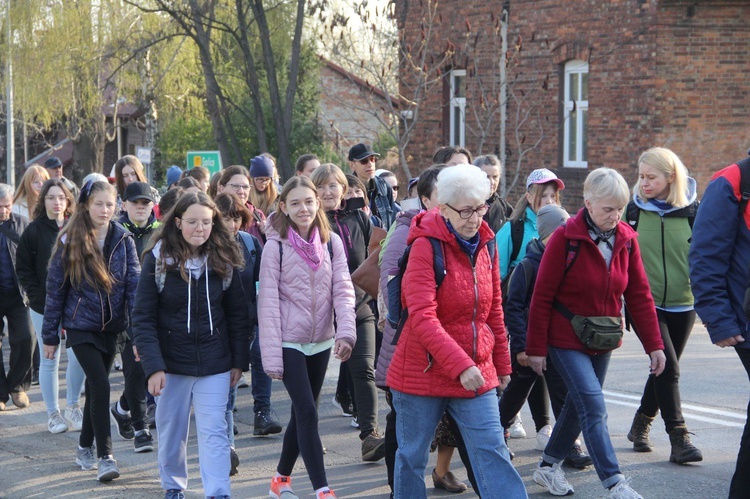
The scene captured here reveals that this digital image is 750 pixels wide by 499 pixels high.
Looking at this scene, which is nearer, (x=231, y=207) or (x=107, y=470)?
(x=107, y=470)

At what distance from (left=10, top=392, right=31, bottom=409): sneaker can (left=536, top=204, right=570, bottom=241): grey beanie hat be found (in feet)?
16.8

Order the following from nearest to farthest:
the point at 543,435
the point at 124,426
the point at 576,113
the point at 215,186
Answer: the point at 543,435 < the point at 124,426 < the point at 215,186 < the point at 576,113

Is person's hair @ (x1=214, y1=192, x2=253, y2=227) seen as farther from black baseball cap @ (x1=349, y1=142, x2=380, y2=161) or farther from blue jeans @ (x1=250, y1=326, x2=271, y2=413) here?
black baseball cap @ (x1=349, y1=142, x2=380, y2=161)

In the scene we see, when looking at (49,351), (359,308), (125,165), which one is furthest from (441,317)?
(125,165)

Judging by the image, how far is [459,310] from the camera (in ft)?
15.8

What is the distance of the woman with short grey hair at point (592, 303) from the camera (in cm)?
563

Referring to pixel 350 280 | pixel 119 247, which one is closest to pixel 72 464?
pixel 119 247

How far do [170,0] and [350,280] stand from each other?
49.6 feet

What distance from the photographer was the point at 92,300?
686 cm

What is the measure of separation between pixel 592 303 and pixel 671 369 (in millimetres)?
1390

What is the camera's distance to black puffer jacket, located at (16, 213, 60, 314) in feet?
27.5

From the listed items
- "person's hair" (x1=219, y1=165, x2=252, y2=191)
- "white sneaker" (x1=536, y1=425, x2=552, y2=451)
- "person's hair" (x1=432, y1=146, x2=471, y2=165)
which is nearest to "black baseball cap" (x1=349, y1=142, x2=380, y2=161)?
"person's hair" (x1=219, y1=165, x2=252, y2=191)

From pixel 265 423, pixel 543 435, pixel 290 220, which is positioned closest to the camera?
pixel 290 220

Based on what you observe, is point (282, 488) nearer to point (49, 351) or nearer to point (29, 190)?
point (49, 351)
